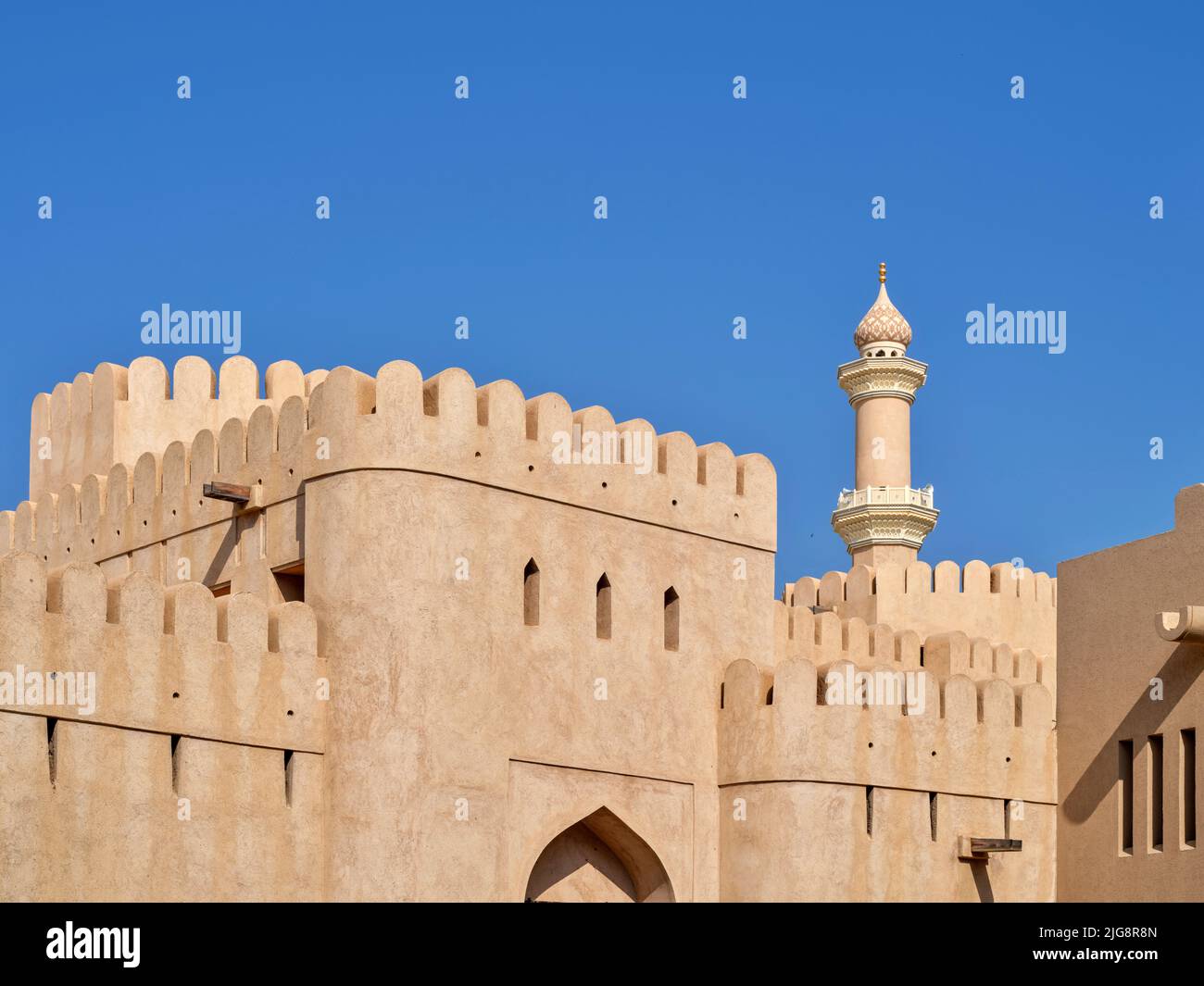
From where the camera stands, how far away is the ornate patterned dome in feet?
149

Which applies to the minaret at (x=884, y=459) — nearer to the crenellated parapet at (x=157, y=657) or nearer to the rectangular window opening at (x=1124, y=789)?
the rectangular window opening at (x=1124, y=789)

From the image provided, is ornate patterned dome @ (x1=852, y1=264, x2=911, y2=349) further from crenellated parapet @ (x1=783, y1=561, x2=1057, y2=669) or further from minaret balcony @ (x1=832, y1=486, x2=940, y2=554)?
crenellated parapet @ (x1=783, y1=561, x2=1057, y2=669)

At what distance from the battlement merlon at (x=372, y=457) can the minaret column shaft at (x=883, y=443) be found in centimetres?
1874

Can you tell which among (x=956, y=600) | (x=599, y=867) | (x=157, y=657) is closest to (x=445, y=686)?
(x=157, y=657)

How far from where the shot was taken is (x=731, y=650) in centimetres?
2477

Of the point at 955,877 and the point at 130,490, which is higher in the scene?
the point at 130,490

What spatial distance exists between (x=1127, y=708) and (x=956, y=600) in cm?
1048

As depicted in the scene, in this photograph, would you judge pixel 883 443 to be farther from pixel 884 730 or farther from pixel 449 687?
pixel 449 687

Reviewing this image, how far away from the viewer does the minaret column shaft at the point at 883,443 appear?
144 feet

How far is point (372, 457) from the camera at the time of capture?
22000 millimetres
